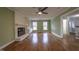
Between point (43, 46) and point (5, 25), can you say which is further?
point (43, 46)

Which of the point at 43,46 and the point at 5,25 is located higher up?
the point at 5,25

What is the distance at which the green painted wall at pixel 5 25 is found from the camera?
3822 millimetres

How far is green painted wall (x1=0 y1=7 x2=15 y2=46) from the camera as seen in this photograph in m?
3.82

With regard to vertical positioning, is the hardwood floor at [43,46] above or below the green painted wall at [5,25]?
below

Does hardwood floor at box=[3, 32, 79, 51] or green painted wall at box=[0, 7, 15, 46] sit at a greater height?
green painted wall at box=[0, 7, 15, 46]

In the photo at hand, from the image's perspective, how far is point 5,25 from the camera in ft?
13.8
